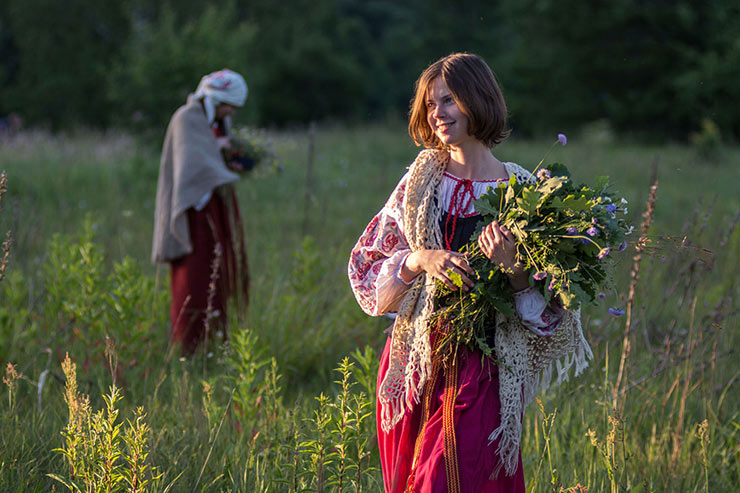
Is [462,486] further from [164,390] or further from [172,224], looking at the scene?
[172,224]

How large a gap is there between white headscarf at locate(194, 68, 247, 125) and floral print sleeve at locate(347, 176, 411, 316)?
285 cm

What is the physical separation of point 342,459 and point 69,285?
8.48 feet

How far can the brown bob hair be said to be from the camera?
92.6 inches

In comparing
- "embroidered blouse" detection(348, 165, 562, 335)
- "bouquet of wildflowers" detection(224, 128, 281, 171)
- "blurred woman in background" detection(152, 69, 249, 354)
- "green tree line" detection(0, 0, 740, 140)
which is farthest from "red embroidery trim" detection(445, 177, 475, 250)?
"green tree line" detection(0, 0, 740, 140)

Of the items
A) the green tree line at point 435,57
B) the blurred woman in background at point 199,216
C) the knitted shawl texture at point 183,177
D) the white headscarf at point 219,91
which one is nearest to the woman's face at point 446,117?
the blurred woman in background at point 199,216

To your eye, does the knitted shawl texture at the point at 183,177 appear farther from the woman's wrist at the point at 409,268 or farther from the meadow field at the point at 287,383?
the woman's wrist at the point at 409,268

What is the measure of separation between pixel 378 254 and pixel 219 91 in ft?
9.68

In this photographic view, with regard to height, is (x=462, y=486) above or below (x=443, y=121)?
below

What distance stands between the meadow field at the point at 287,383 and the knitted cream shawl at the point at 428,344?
0.15 m

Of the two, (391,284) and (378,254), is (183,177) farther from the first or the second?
(391,284)

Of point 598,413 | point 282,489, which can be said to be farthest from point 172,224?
point 598,413

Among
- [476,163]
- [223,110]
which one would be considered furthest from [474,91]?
[223,110]

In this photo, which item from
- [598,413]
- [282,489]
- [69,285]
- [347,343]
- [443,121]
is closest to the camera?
[443,121]

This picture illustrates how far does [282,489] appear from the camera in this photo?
2771 millimetres
